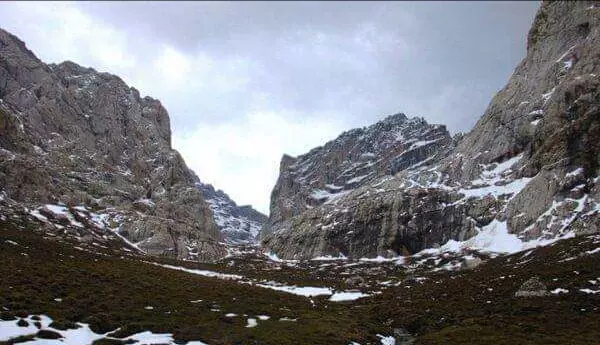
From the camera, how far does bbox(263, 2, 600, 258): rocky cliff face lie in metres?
113

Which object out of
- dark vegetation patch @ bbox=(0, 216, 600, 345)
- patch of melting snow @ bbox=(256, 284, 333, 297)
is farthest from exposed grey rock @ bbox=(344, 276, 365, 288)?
dark vegetation patch @ bbox=(0, 216, 600, 345)

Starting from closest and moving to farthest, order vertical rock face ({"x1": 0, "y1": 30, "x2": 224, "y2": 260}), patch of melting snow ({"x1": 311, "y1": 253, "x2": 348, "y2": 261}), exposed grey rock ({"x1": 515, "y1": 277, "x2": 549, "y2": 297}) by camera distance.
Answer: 1. exposed grey rock ({"x1": 515, "y1": 277, "x2": 549, "y2": 297})
2. vertical rock face ({"x1": 0, "y1": 30, "x2": 224, "y2": 260})
3. patch of melting snow ({"x1": 311, "y1": 253, "x2": 348, "y2": 261})

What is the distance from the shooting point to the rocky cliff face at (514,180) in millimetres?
113312

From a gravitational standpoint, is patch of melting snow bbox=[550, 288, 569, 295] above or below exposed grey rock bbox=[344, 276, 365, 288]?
above

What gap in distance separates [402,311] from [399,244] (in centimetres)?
9858

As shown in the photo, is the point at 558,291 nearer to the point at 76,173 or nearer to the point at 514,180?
the point at 514,180

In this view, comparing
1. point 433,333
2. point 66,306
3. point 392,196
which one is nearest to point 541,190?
point 392,196

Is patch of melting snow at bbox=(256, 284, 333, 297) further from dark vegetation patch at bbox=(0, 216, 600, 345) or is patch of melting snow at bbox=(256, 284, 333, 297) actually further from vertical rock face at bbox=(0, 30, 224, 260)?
vertical rock face at bbox=(0, 30, 224, 260)

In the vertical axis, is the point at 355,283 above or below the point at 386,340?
above

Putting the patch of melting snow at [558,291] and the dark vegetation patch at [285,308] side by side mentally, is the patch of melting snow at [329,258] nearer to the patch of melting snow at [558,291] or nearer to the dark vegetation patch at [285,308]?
the dark vegetation patch at [285,308]

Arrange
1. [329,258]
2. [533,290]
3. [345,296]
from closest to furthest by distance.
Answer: [533,290]
[345,296]
[329,258]

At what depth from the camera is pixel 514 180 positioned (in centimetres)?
14175

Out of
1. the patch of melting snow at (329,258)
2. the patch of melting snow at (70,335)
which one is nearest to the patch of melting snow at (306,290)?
the patch of melting snow at (70,335)

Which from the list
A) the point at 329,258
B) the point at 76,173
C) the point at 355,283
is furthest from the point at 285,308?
the point at 76,173
